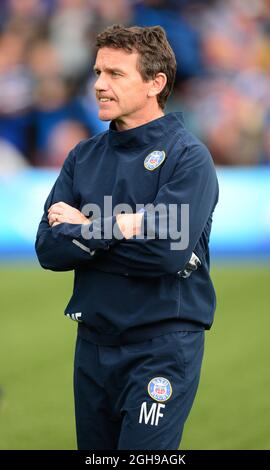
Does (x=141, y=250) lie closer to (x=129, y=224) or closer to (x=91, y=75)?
(x=129, y=224)

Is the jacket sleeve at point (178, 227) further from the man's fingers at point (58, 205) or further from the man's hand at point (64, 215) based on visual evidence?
the man's fingers at point (58, 205)

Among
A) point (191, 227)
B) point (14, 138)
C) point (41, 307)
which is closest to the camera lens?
point (191, 227)

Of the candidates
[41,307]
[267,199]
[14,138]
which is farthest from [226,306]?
[14,138]

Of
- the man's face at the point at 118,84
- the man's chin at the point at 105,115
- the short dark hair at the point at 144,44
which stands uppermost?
the short dark hair at the point at 144,44

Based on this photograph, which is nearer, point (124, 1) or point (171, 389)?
point (171, 389)

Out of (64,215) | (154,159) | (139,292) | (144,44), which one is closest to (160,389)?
(139,292)

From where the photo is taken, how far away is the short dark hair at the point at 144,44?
3732mm

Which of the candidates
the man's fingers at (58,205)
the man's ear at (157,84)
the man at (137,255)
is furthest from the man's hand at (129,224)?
the man's ear at (157,84)

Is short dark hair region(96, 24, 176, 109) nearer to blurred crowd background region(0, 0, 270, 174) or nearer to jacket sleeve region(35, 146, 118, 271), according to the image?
jacket sleeve region(35, 146, 118, 271)

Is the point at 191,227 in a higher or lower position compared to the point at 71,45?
lower

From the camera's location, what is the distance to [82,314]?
3.79m

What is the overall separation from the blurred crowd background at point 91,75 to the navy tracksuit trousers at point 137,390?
1007 centimetres
